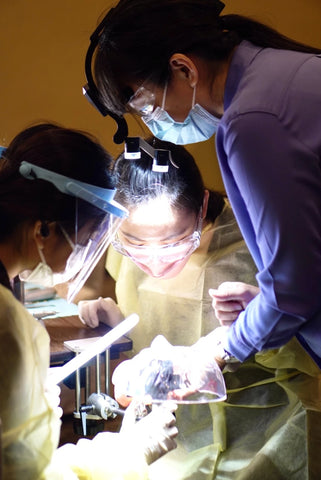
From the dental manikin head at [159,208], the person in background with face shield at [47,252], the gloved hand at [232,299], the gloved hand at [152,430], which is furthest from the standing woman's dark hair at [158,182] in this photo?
the gloved hand at [152,430]

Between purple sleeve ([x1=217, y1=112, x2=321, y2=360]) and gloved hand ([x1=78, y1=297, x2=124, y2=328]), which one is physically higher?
purple sleeve ([x1=217, y1=112, x2=321, y2=360])

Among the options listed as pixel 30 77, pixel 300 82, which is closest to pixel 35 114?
pixel 30 77

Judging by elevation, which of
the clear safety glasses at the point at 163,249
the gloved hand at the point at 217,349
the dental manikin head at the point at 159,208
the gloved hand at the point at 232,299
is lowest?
the gloved hand at the point at 217,349

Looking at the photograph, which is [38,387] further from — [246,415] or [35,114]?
[35,114]

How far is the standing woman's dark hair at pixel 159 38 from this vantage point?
3.88 feet

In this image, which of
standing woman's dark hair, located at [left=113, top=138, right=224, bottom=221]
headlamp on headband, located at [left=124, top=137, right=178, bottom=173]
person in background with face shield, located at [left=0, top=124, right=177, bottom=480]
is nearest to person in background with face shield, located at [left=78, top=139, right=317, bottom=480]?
standing woman's dark hair, located at [left=113, top=138, right=224, bottom=221]

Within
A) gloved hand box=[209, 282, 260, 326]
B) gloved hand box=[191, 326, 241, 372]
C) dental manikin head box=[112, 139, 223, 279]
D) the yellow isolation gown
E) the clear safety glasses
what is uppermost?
dental manikin head box=[112, 139, 223, 279]

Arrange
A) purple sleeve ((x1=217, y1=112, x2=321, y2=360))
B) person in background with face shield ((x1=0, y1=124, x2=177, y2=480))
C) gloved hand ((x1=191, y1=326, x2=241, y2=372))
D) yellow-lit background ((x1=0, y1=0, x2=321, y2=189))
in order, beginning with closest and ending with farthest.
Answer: person in background with face shield ((x1=0, y1=124, x2=177, y2=480)) → purple sleeve ((x1=217, y1=112, x2=321, y2=360)) → gloved hand ((x1=191, y1=326, x2=241, y2=372)) → yellow-lit background ((x1=0, y1=0, x2=321, y2=189))

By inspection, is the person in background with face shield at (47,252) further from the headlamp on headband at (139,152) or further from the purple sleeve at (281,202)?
the purple sleeve at (281,202)

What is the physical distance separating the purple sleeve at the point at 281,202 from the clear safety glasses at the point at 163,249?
539mm

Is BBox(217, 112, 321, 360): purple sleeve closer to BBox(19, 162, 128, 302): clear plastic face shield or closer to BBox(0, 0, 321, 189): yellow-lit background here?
BBox(19, 162, 128, 302): clear plastic face shield

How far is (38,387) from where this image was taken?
0.91 metres

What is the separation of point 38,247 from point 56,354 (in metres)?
0.47

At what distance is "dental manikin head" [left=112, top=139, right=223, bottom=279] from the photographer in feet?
5.30
